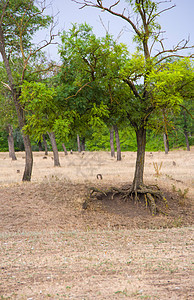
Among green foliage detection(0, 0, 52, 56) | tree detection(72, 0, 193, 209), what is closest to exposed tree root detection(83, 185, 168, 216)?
tree detection(72, 0, 193, 209)

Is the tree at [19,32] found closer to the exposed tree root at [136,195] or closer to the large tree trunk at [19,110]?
the large tree trunk at [19,110]

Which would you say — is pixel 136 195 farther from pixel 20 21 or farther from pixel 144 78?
pixel 20 21

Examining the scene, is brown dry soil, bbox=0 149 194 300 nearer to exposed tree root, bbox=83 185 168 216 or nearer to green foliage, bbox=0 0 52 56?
exposed tree root, bbox=83 185 168 216

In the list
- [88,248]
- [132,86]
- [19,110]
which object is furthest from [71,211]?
[19,110]

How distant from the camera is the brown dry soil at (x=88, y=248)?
3.86 m

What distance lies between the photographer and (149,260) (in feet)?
16.3

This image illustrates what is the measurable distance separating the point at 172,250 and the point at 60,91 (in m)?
6.20

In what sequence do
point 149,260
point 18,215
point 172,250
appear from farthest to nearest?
point 18,215, point 172,250, point 149,260

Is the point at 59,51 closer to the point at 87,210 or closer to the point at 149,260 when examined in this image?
the point at 87,210

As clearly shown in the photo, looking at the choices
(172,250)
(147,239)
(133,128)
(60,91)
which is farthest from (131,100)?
(172,250)

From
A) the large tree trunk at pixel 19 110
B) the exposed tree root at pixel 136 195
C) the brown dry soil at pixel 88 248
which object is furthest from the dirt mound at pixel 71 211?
the large tree trunk at pixel 19 110

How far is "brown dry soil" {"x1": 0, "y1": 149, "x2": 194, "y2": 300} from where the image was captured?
386cm

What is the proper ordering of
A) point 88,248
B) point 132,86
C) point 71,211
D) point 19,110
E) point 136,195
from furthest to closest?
point 19,110 → point 136,195 → point 132,86 → point 71,211 → point 88,248

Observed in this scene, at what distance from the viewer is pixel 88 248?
605cm
